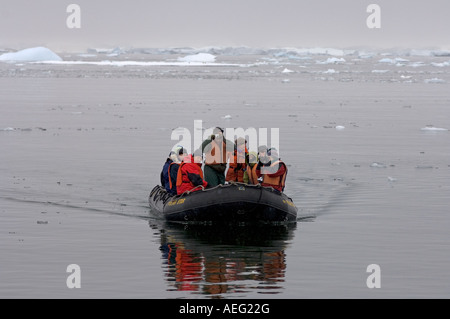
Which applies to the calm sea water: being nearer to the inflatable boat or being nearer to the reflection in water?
the reflection in water

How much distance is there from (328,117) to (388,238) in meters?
27.0

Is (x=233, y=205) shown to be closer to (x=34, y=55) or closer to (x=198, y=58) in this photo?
(x=34, y=55)

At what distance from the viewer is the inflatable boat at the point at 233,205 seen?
17594 millimetres

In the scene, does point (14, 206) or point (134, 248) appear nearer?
point (134, 248)

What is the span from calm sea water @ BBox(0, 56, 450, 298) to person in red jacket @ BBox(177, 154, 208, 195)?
3.12 feet

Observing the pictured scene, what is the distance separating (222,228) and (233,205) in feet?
1.69

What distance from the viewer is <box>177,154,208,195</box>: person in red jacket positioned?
717 inches

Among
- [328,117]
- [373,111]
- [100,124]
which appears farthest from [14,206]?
[373,111]

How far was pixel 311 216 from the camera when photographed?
62.5 ft

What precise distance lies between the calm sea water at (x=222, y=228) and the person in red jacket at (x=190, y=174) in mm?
951

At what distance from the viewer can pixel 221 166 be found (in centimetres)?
1862

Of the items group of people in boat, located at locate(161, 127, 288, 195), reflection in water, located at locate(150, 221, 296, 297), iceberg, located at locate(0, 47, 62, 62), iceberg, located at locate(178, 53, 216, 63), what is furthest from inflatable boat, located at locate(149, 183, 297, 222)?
iceberg, located at locate(178, 53, 216, 63)

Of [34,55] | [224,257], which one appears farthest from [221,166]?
[34,55]
